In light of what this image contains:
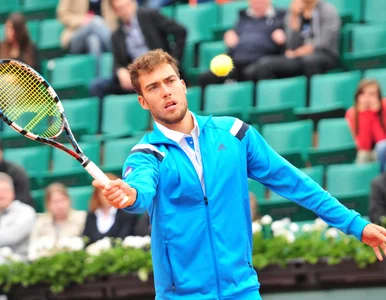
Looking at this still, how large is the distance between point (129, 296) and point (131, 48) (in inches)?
151

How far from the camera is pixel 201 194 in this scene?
475 centimetres

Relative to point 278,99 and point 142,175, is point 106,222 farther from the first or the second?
point 142,175

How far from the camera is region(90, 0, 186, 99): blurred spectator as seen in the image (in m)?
10.9

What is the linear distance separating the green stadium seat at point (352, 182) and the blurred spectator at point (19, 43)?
13.8ft

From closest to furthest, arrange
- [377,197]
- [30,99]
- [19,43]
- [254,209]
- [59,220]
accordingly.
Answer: [30,99]
[377,197]
[254,209]
[59,220]
[19,43]

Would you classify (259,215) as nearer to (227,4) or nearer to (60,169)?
(60,169)

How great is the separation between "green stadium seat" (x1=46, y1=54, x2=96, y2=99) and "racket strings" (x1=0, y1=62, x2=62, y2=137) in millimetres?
6308

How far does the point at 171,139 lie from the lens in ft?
15.8

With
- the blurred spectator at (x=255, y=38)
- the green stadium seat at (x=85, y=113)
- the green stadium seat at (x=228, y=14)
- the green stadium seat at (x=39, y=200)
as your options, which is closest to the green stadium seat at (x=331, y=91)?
the blurred spectator at (x=255, y=38)

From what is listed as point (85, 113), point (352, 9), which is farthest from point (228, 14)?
point (85, 113)

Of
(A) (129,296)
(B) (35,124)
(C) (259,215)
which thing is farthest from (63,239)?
(B) (35,124)

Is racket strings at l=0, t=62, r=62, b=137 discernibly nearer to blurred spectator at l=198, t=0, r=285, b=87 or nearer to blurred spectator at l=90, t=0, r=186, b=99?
blurred spectator at l=198, t=0, r=285, b=87

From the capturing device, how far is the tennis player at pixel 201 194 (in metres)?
4.73

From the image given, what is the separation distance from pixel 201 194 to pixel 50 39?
848cm
